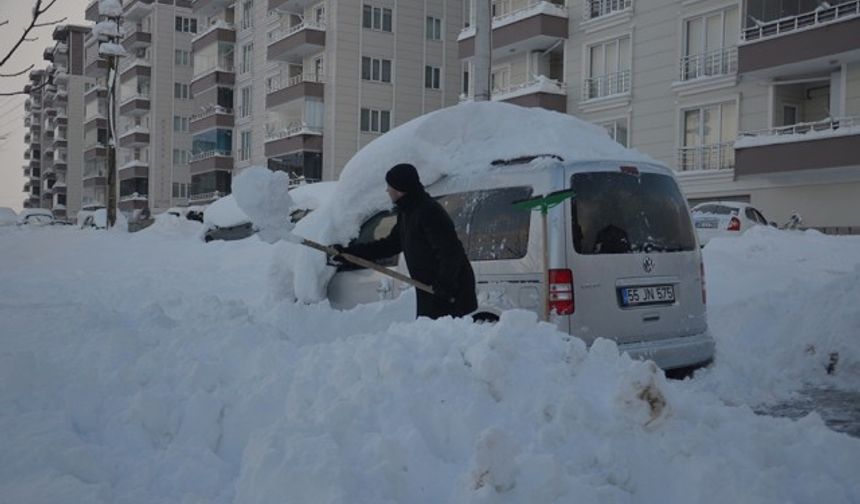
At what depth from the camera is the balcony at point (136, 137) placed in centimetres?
6166

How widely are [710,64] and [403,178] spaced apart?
69.4ft

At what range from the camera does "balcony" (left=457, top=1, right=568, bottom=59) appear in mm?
27656

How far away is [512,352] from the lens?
13.2 ft

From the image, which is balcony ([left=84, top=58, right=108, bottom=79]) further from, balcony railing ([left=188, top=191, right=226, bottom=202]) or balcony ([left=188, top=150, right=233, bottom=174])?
balcony ([left=188, top=150, right=233, bottom=174])

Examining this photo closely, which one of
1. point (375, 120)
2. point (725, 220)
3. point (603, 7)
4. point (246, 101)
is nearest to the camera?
point (725, 220)

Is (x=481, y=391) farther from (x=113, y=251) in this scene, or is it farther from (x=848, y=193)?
(x=848, y=193)

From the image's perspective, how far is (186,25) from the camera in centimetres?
6166

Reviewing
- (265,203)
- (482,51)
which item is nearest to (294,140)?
(482,51)

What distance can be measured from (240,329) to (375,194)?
2.32 m

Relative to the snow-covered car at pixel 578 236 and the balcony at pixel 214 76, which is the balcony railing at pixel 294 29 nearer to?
the balcony at pixel 214 76

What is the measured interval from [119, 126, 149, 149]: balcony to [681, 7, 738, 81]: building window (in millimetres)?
47793

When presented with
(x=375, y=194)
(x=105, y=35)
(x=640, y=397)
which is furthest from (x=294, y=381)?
(x=105, y=35)

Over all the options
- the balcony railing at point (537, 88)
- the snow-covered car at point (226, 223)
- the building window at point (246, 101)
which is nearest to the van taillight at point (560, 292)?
the snow-covered car at point (226, 223)

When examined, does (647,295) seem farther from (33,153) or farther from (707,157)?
(33,153)
